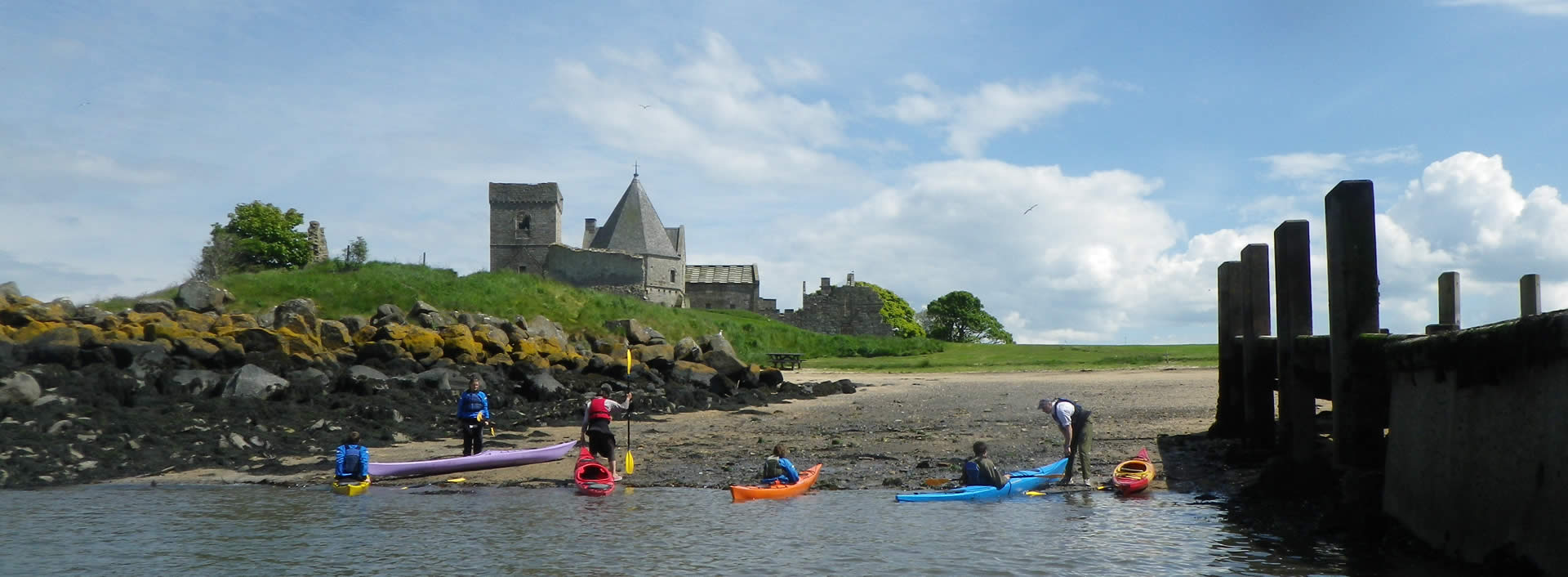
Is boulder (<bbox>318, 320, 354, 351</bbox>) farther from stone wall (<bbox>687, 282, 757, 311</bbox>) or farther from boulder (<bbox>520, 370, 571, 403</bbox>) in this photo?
stone wall (<bbox>687, 282, 757, 311</bbox>)

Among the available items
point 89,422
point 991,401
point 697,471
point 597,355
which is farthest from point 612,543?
point 597,355

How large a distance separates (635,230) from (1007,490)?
73.9m

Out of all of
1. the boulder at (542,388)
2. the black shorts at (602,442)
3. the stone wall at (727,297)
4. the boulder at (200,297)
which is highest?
the stone wall at (727,297)

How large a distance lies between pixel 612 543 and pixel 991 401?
60.9 ft

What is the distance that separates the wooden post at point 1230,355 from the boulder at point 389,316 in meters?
26.4

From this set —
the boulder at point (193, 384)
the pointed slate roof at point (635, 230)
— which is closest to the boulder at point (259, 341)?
the boulder at point (193, 384)

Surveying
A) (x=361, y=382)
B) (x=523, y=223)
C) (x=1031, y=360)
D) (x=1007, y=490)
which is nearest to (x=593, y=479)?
(x=1007, y=490)

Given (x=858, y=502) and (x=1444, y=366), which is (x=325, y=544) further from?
(x=1444, y=366)

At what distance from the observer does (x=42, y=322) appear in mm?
28578

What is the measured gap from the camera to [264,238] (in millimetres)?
67375

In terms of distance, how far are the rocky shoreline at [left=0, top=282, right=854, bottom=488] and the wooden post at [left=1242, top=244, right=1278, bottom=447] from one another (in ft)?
48.5

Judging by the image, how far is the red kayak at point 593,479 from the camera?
1656 centimetres

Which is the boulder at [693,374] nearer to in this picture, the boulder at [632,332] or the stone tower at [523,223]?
the boulder at [632,332]

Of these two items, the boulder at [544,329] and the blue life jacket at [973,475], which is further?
the boulder at [544,329]
